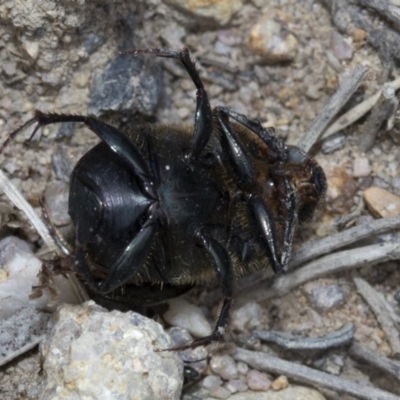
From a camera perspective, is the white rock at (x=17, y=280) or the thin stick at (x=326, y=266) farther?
the thin stick at (x=326, y=266)

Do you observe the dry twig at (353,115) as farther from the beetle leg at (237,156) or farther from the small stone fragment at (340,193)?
the beetle leg at (237,156)

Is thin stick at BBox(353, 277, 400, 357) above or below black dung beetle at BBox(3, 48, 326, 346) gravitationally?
below

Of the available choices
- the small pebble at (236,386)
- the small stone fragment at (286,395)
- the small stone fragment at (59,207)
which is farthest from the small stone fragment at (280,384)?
the small stone fragment at (59,207)

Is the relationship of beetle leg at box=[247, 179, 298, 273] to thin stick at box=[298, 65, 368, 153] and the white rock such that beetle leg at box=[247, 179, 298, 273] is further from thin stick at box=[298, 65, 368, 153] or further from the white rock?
the white rock

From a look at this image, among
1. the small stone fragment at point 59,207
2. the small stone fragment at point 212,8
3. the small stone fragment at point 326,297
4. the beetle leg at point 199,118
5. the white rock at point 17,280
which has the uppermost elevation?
the small stone fragment at point 212,8

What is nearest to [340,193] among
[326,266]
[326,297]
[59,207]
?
[326,266]

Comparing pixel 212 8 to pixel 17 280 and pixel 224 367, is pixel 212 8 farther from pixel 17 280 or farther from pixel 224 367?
pixel 224 367

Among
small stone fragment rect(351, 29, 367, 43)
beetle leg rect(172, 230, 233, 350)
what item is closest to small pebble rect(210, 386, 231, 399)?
beetle leg rect(172, 230, 233, 350)
